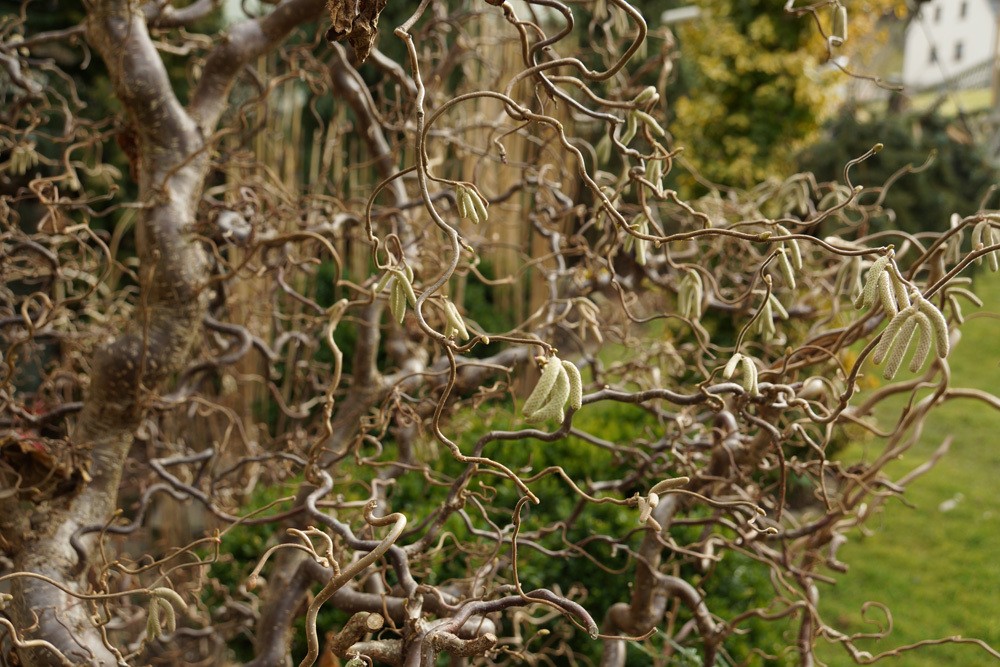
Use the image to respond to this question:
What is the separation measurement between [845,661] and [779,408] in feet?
7.27

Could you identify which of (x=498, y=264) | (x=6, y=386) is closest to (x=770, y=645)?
(x=6, y=386)

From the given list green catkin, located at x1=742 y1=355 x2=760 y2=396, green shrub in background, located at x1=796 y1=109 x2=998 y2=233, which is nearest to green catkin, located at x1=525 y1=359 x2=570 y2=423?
green catkin, located at x1=742 y1=355 x2=760 y2=396

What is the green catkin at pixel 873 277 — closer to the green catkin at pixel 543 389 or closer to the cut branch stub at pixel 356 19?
the green catkin at pixel 543 389

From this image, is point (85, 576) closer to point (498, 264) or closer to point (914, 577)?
point (914, 577)

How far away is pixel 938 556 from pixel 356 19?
397 cm

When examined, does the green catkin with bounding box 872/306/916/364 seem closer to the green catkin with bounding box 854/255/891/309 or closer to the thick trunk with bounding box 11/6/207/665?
the green catkin with bounding box 854/255/891/309

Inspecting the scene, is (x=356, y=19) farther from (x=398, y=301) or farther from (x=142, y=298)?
(x=142, y=298)

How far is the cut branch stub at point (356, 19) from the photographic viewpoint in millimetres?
889

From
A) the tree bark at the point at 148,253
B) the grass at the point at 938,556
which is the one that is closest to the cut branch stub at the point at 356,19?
the tree bark at the point at 148,253

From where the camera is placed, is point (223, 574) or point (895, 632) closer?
point (223, 574)

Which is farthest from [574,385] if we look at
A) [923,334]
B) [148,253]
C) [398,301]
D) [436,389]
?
[148,253]

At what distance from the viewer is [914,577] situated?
12.6 feet

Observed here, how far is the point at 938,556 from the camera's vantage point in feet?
13.1

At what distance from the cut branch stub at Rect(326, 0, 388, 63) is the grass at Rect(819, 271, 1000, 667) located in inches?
99.8
